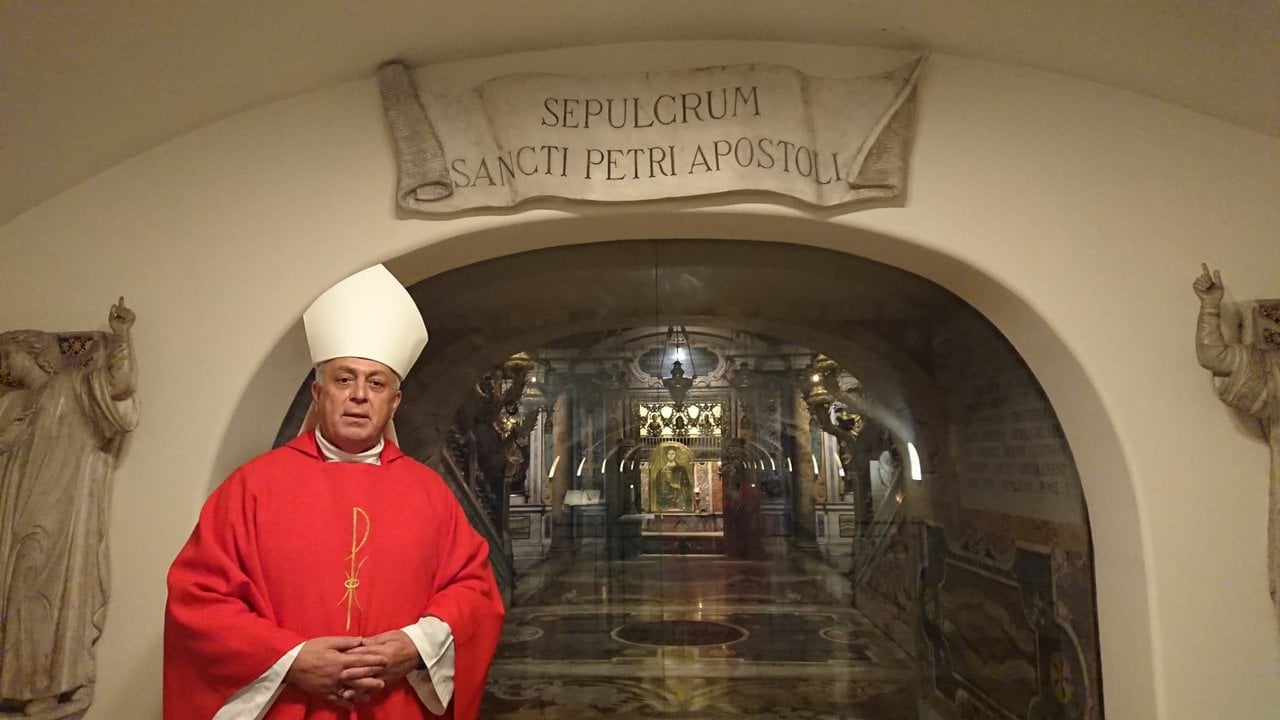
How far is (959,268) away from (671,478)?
4.27 ft

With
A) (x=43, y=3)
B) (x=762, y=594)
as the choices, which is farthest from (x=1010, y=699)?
(x=43, y=3)

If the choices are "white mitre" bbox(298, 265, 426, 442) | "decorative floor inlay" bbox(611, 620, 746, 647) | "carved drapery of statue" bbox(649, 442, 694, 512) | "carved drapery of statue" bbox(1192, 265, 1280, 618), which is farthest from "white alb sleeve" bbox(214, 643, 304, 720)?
"carved drapery of statue" bbox(1192, 265, 1280, 618)

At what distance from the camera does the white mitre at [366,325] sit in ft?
6.45

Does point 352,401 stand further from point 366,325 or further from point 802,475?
point 802,475

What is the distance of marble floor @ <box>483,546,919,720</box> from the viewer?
2.76 m

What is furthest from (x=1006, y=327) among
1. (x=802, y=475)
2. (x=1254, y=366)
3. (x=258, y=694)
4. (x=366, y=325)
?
(x=258, y=694)

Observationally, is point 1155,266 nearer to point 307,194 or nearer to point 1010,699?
point 1010,699

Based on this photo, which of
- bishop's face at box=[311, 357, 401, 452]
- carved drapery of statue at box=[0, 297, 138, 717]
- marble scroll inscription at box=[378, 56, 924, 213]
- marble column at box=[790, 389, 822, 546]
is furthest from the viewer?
marble column at box=[790, 389, 822, 546]

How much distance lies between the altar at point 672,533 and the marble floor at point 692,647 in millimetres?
40

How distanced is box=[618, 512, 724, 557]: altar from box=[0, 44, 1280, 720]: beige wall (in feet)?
3.65

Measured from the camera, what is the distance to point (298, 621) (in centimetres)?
176

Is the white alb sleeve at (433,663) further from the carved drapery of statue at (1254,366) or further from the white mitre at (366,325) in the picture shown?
the carved drapery of statue at (1254,366)

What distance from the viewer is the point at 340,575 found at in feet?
5.94

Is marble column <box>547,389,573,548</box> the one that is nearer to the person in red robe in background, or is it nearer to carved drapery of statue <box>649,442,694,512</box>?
carved drapery of statue <box>649,442,694,512</box>
